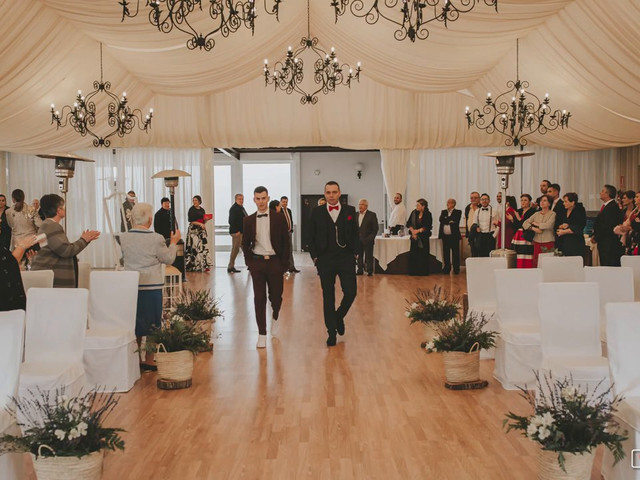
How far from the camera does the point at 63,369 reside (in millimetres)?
4594

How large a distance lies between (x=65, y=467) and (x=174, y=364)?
248 centimetres

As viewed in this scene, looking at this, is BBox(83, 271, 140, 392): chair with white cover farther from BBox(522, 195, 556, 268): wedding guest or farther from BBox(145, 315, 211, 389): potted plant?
BBox(522, 195, 556, 268): wedding guest

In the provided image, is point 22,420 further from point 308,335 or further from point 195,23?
point 195,23

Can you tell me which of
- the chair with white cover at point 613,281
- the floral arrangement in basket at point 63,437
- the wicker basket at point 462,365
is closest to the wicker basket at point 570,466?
the floral arrangement in basket at point 63,437

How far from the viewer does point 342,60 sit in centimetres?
1228

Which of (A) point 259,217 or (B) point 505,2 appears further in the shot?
(B) point 505,2

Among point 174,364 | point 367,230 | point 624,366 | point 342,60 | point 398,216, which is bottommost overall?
point 174,364

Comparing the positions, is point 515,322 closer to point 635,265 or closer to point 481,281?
point 481,281

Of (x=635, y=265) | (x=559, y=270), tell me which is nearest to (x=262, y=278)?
(x=559, y=270)

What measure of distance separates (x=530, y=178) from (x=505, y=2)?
8.90 meters

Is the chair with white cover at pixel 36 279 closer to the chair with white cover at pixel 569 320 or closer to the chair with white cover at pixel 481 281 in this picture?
the chair with white cover at pixel 481 281

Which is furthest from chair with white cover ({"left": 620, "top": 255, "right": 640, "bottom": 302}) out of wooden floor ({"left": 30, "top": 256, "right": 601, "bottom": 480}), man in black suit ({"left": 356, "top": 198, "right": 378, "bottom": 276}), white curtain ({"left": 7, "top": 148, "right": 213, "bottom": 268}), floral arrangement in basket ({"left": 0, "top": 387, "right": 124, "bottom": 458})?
white curtain ({"left": 7, "top": 148, "right": 213, "bottom": 268})

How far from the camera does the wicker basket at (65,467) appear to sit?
3.43 metres

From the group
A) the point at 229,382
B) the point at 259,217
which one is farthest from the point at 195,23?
the point at 229,382
